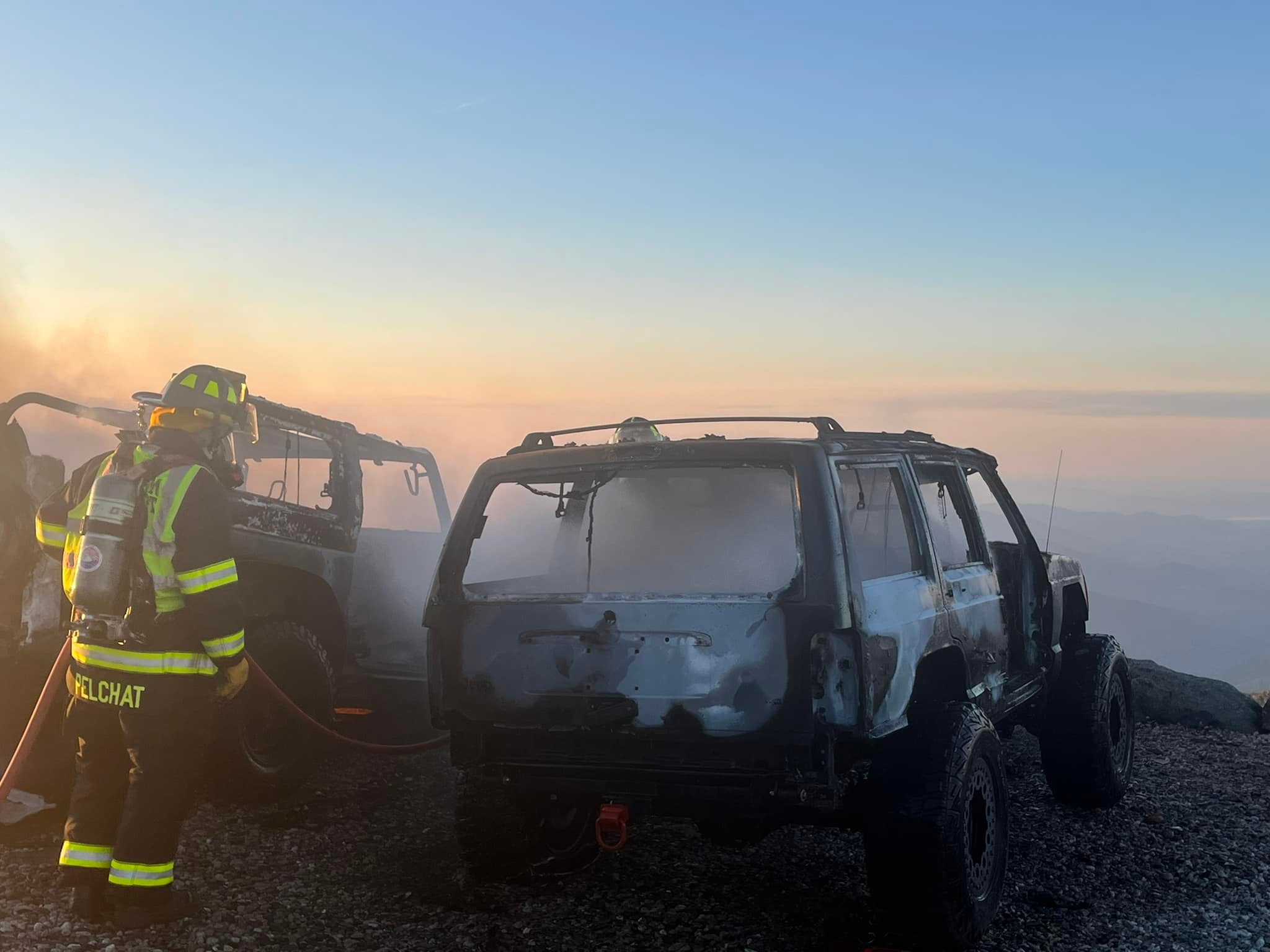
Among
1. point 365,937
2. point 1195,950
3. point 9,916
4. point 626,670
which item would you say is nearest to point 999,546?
point 1195,950

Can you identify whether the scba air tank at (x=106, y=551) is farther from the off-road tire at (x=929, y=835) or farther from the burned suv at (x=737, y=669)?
the off-road tire at (x=929, y=835)

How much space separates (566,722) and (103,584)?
1.99 metres

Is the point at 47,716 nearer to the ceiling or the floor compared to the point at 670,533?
nearer to the floor

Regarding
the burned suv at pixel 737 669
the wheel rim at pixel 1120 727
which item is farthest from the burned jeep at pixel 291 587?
the wheel rim at pixel 1120 727

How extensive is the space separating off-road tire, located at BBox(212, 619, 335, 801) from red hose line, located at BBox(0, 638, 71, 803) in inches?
40.4

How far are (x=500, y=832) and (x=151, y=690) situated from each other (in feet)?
5.02

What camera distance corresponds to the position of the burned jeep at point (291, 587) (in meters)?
5.36

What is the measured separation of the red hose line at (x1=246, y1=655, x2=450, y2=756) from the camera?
17.4 ft

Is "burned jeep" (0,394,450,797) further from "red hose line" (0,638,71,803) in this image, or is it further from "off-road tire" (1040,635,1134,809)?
"off-road tire" (1040,635,1134,809)

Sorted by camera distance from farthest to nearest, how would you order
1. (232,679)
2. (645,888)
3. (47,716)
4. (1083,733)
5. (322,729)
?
(1083,733), (322,729), (47,716), (645,888), (232,679)

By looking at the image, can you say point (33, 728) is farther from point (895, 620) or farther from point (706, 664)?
point (895, 620)

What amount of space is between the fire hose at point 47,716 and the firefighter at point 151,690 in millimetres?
249

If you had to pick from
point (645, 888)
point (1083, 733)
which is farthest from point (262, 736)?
point (1083, 733)

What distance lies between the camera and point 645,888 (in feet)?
16.0
